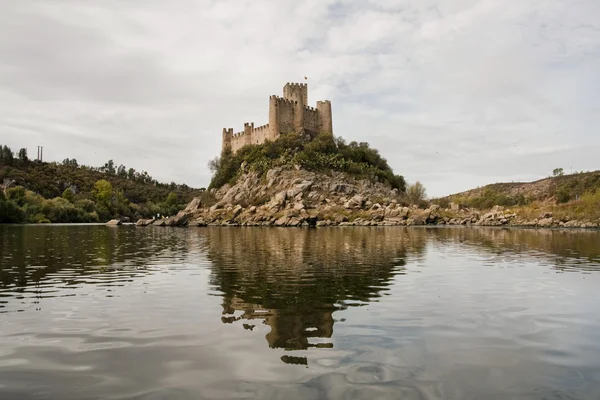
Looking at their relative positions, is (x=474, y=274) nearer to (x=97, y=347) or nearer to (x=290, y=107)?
(x=97, y=347)

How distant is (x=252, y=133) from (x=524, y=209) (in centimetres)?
6359

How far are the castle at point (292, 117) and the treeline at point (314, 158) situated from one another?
9.68 ft

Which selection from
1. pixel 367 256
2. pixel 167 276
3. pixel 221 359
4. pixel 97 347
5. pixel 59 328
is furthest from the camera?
pixel 367 256

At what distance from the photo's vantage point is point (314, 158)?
10031cm

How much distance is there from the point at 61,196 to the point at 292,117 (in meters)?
67.9

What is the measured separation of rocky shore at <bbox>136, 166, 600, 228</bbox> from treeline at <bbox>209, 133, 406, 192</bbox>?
242 centimetres

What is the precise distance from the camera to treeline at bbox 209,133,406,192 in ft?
329

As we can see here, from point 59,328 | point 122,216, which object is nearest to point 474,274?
point 59,328

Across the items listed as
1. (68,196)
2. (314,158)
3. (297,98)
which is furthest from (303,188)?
(68,196)

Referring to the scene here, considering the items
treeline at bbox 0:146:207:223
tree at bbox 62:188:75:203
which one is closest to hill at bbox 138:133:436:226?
treeline at bbox 0:146:207:223

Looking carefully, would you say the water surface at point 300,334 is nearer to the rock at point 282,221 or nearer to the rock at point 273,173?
the rock at point 282,221

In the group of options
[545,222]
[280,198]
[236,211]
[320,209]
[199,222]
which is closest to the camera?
[545,222]

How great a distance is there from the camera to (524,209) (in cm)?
8125

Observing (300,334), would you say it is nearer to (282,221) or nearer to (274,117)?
(282,221)
